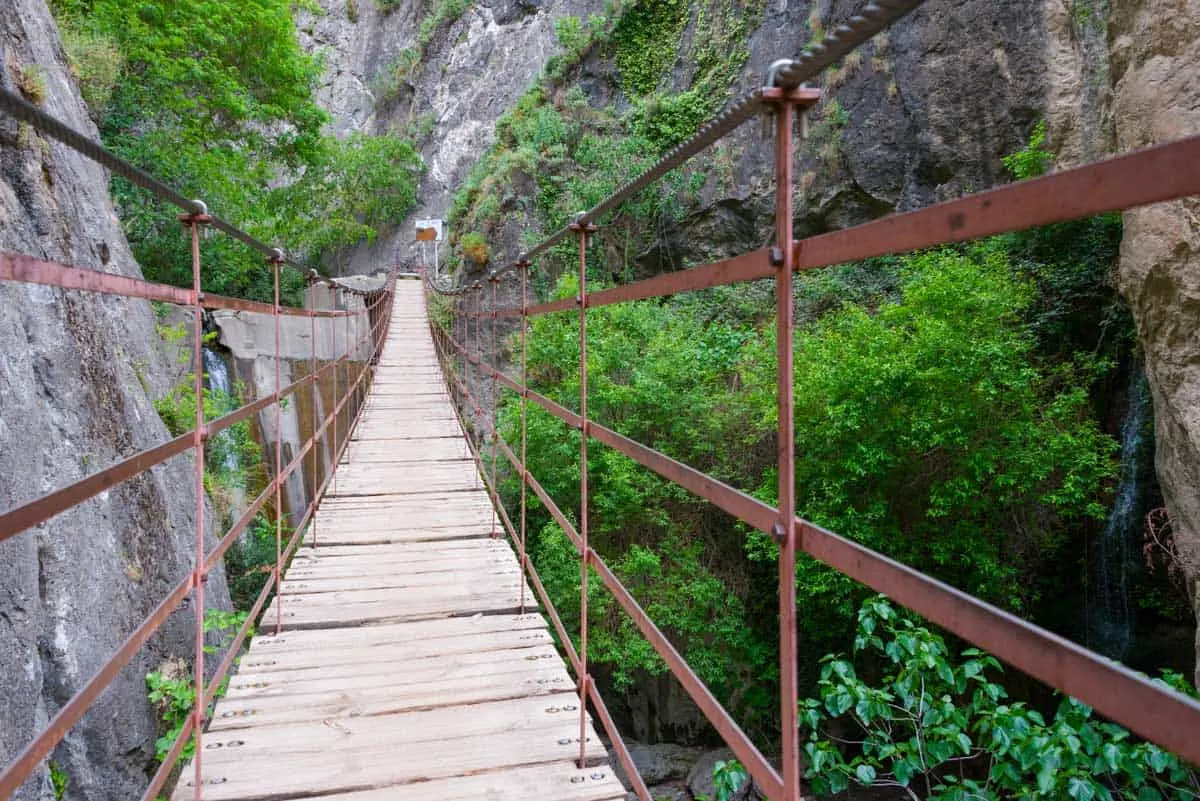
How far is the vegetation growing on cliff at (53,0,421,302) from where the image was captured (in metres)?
10.1

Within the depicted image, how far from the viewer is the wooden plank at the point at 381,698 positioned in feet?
7.06

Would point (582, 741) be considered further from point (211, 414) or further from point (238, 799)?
point (211, 414)

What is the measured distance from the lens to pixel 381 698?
7.41 ft

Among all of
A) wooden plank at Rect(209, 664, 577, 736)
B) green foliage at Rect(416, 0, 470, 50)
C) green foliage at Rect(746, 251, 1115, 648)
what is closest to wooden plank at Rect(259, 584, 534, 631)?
wooden plank at Rect(209, 664, 577, 736)

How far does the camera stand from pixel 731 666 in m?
8.72

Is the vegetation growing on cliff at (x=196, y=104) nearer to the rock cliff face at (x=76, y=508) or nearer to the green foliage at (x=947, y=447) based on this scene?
the rock cliff face at (x=76, y=508)

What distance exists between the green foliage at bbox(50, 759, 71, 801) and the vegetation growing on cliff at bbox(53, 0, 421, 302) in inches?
337

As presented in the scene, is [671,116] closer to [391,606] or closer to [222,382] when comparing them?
[222,382]

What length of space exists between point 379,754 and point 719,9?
656 inches

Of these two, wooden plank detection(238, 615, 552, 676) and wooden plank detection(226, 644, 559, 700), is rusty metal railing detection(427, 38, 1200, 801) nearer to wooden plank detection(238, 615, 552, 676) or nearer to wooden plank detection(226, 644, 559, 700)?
wooden plank detection(226, 644, 559, 700)

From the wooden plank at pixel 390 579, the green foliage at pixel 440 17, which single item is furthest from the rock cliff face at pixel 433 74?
the wooden plank at pixel 390 579

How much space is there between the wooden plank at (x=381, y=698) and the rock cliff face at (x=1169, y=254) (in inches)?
172

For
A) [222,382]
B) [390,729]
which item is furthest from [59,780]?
[222,382]

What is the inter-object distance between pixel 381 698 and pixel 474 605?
0.72 meters
